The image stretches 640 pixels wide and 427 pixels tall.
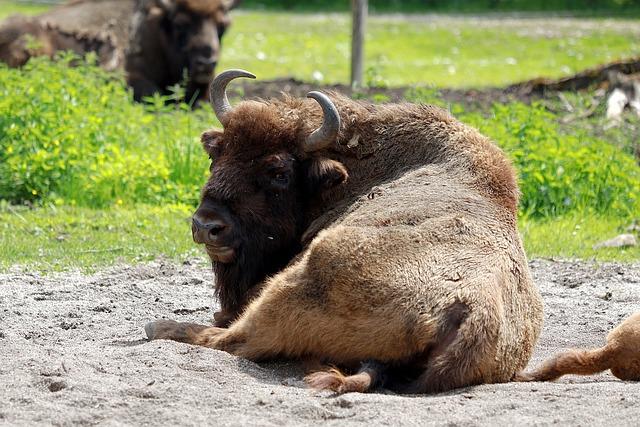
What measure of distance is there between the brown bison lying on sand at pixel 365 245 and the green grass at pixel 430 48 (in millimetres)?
12117

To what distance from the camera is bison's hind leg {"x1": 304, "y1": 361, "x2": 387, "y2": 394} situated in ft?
17.4

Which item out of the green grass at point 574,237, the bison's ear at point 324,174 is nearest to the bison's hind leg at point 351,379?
the bison's ear at point 324,174

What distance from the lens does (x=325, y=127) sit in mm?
6379

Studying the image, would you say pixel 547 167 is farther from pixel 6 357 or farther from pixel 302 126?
pixel 6 357

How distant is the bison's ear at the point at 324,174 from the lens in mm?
6422


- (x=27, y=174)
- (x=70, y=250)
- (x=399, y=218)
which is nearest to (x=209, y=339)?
(x=399, y=218)

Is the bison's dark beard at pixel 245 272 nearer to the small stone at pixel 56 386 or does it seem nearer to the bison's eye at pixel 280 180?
the bison's eye at pixel 280 180

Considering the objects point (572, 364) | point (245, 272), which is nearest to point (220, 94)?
point (245, 272)

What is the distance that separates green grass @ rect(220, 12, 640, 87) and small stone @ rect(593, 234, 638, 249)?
933 cm

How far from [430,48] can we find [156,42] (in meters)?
9.36

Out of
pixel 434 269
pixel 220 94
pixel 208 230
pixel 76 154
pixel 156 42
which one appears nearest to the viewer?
pixel 434 269

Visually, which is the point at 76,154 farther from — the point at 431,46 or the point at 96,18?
the point at 431,46

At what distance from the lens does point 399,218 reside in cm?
596

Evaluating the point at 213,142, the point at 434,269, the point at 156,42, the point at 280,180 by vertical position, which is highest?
the point at 213,142
